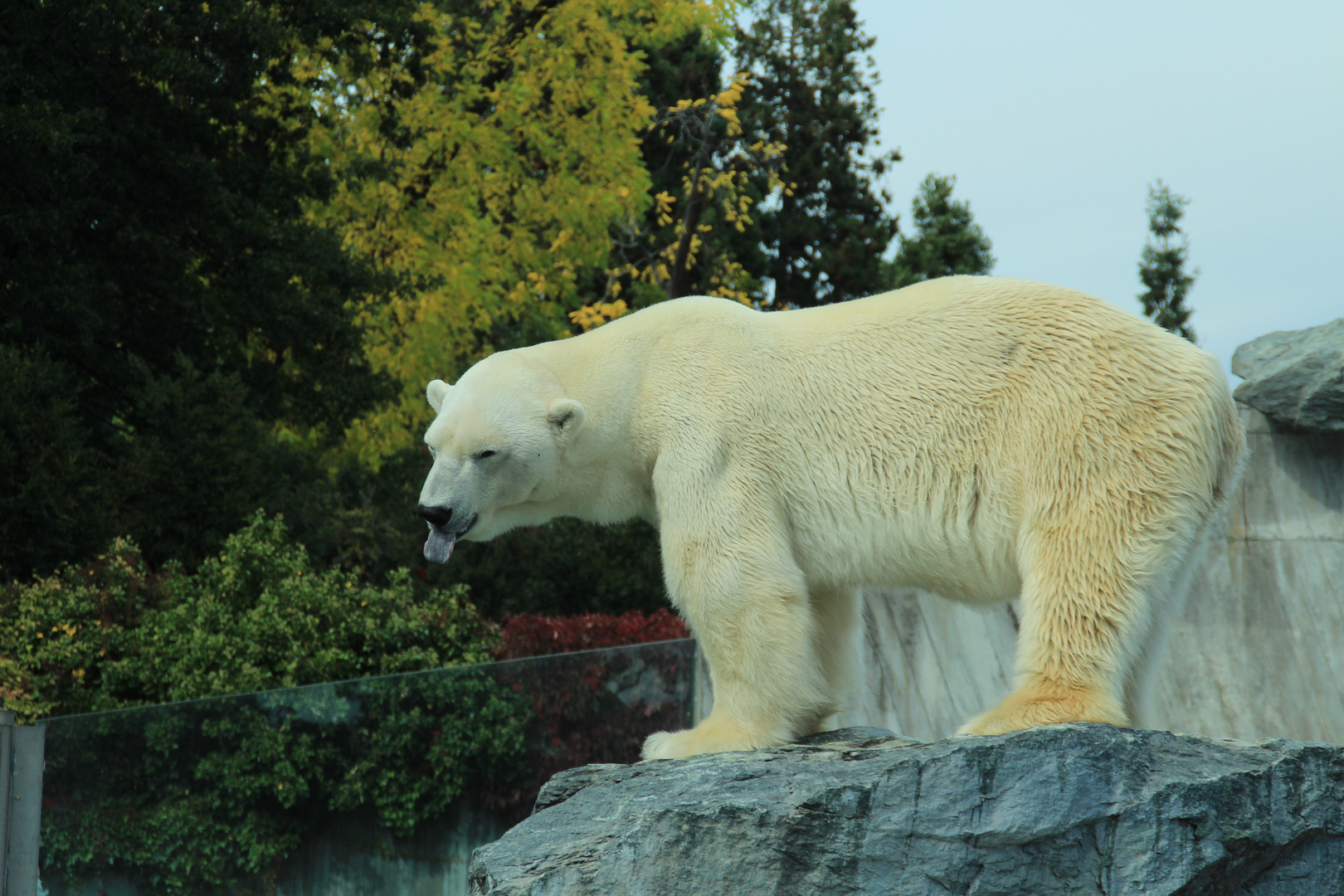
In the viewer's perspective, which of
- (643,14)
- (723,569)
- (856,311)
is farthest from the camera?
(643,14)

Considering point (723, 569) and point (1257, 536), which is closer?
point (723, 569)

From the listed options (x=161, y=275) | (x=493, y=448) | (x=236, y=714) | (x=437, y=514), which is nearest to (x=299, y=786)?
(x=236, y=714)

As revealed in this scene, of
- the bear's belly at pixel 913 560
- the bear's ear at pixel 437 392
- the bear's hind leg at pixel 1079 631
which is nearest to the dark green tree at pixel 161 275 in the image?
the bear's ear at pixel 437 392

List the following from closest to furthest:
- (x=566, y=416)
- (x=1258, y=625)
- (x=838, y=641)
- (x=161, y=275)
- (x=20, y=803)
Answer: (x=566, y=416)
(x=838, y=641)
(x=20, y=803)
(x=1258, y=625)
(x=161, y=275)

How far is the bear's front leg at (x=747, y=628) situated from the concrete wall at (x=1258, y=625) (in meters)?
4.68

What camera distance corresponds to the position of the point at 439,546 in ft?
11.5

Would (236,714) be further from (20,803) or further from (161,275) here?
(161,275)

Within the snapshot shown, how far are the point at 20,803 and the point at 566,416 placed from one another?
127 inches

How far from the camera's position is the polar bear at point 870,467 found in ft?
10.6

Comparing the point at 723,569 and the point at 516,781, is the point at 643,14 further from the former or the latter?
the point at 723,569

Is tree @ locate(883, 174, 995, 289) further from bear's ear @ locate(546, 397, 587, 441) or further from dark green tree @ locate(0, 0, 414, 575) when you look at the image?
bear's ear @ locate(546, 397, 587, 441)

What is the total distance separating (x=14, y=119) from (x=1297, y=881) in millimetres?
8455

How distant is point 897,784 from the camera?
2.94 m

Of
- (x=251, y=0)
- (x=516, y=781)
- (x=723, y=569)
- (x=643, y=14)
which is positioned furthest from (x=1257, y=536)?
(x=643, y=14)
